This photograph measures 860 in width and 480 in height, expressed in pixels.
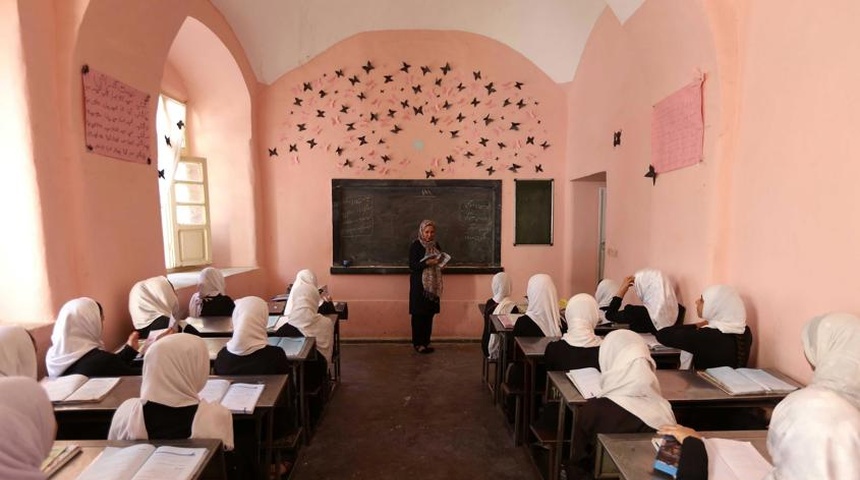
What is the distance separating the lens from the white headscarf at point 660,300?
10.4 feet

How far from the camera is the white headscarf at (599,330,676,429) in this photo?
1.89 metres

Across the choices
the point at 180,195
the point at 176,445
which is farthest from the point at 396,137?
the point at 176,445

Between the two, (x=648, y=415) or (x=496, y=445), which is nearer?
(x=648, y=415)

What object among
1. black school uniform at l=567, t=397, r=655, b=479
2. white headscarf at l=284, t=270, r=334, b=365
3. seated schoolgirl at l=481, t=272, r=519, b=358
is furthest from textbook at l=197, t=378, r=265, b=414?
seated schoolgirl at l=481, t=272, r=519, b=358

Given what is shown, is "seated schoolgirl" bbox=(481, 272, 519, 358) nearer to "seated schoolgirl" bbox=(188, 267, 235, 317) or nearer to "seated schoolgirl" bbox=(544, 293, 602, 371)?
"seated schoolgirl" bbox=(544, 293, 602, 371)

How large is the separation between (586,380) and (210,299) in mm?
3181

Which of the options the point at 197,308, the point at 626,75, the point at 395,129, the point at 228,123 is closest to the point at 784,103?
the point at 626,75

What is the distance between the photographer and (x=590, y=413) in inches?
77.2

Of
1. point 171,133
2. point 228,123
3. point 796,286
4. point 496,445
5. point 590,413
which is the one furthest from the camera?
point 228,123

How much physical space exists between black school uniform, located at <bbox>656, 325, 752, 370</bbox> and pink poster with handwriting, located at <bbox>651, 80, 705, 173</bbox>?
1188 millimetres

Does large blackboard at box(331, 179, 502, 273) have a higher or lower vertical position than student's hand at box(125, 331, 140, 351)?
higher

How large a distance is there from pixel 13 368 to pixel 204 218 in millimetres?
3336

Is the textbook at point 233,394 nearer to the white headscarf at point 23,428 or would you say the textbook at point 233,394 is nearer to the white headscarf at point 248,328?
the white headscarf at point 248,328

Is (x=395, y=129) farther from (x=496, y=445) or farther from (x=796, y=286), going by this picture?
(x=796, y=286)
